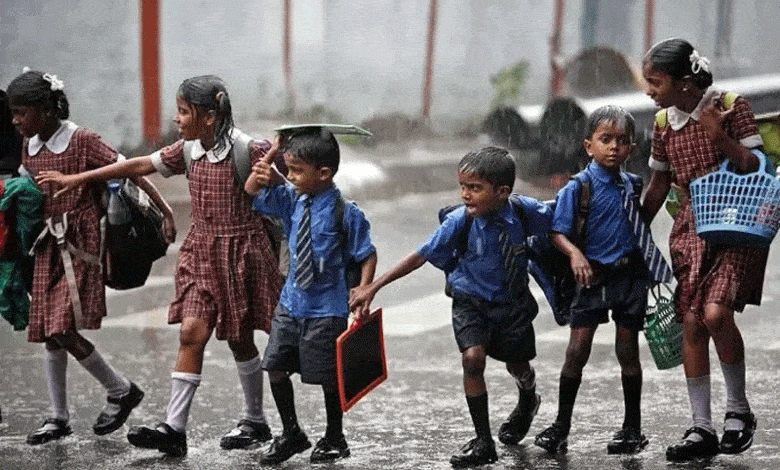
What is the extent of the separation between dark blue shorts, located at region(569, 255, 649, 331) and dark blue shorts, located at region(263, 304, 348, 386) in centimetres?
95

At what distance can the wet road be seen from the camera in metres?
7.40

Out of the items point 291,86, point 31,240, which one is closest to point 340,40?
point 291,86

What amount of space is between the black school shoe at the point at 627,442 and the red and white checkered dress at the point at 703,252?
0.52 metres

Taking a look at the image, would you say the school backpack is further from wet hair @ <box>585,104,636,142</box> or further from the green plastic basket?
the green plastic basket

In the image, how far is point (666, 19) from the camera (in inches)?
987

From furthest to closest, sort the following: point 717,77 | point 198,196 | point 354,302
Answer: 1. point 717,77
2. point 198,196
3. point 354,302

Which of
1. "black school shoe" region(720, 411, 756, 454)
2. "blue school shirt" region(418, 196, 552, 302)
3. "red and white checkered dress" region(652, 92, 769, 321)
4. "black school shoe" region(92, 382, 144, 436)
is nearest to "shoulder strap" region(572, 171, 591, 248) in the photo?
"blue school shirt" region(418, 196, 552, 302)

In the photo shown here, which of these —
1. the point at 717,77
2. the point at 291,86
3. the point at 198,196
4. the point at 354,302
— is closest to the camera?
the point at 354,302

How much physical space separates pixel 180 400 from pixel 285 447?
0.47 metres

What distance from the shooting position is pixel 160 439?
7.37 meters

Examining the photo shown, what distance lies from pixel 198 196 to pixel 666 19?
18314 mm

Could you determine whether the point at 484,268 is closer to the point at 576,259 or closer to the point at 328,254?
the point at 576,259

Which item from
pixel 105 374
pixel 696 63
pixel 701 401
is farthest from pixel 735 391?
pixel 105 374

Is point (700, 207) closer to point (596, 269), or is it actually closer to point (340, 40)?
point (596, 269)
